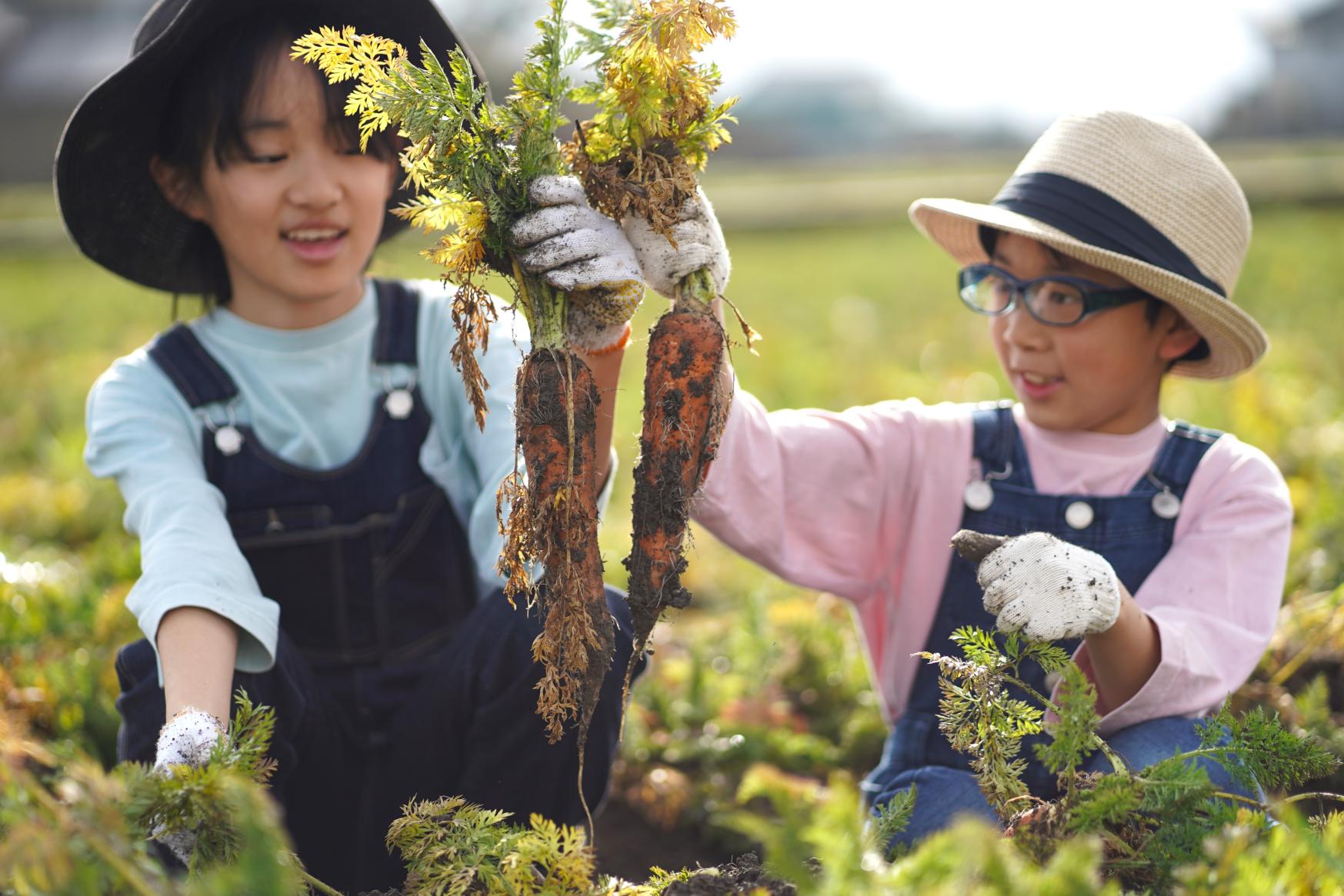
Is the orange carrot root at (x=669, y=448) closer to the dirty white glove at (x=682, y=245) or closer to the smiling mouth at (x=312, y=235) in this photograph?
the dirty white glove at (x=682, y=245)

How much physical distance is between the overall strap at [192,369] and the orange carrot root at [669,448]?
1.14 m

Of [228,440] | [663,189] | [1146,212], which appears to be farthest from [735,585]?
[663,189]

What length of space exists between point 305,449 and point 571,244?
1124mm

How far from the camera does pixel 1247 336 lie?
96.7 inches

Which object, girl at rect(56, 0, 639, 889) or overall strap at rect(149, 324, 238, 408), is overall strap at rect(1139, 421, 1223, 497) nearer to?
girl at rect(56, 0, 639, 889)

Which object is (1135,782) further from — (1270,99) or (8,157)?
A: (1270,99)

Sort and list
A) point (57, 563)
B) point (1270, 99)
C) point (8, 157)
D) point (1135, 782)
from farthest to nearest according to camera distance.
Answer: point (1270, 99) → point (8, 157) → point (57, 563) → point (1135, 782)

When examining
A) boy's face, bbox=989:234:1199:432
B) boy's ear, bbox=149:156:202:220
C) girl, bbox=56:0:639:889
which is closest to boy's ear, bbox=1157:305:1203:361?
boy's face, bbox=989:234:1199:432

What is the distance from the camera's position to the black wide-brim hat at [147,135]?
240 centimetres

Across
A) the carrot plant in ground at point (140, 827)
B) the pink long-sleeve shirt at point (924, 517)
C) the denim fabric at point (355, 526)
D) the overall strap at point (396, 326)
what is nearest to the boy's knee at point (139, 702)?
the denim fabric at point (355, 526)

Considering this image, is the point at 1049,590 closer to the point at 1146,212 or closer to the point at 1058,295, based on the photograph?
the point at 1058,295

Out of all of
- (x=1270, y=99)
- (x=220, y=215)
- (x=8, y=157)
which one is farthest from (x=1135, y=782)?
(x=1270, y=99)

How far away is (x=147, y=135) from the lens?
260 cm

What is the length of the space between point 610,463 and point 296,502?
0.81m
